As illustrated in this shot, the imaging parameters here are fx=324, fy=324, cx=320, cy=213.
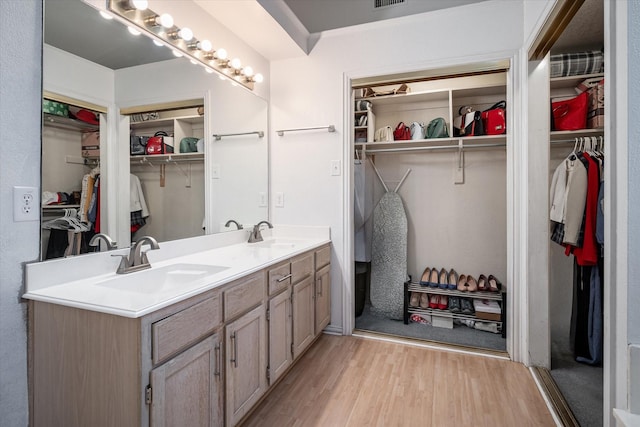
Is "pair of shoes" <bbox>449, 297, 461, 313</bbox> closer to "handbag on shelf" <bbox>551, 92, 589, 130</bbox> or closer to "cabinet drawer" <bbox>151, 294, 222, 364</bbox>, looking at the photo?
"handbag on shelf" <bbox>551, 92, 589, 130</bbox>

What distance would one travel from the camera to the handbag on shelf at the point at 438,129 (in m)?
2.89

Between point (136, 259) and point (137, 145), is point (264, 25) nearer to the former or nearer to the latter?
point (137, 145)

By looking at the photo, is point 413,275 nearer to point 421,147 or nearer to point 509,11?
point 421,147

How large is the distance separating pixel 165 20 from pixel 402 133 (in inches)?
82.5

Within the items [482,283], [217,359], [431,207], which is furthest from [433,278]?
[217,359]

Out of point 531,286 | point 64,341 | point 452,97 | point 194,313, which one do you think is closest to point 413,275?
point 531,286

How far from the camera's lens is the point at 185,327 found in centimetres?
115

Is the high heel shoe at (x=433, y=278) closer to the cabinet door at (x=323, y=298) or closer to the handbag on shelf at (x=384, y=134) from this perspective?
the cabinet door at (x=323, y=298)

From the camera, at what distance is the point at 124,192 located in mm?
1568

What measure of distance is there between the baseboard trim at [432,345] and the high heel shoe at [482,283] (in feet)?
2.02

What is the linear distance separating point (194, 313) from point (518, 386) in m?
1.92

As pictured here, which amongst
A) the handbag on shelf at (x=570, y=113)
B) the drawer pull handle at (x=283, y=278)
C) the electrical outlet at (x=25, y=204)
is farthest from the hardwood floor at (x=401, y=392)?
the handbag on shelf at (x=570, y=113)

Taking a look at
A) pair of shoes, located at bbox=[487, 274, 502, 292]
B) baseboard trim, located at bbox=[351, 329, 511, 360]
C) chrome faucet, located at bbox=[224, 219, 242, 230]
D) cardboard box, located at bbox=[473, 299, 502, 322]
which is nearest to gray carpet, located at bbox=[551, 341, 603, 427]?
baseboard trim, located at bbox=[351, 329, 511, 360]

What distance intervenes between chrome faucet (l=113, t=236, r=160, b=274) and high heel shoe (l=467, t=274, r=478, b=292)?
251 cm
